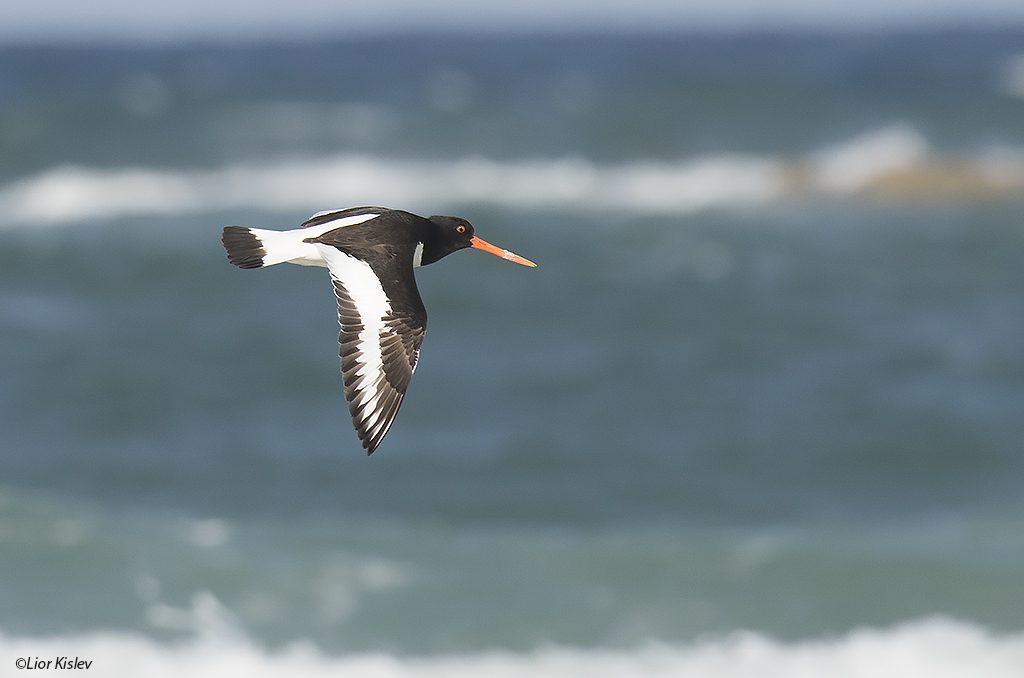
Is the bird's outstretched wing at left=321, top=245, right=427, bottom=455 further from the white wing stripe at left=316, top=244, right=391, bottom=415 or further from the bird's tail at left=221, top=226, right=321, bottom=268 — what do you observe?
the bird's tail at left=221, top=226, right=321, bottom=268

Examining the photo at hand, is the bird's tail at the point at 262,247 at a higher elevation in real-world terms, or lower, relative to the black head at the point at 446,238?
lower

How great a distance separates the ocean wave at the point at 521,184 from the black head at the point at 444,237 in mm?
14490

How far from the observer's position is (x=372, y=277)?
17.3ft

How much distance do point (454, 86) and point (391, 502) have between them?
82.0ft

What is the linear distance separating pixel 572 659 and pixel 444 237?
3.54m

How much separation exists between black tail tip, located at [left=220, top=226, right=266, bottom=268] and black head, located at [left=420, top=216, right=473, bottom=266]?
779 mm

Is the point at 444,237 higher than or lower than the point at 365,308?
higher

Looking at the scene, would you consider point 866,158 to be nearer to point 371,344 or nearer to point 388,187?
point 388,187

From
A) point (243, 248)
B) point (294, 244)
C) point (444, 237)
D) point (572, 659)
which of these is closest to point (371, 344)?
point (294, 244)

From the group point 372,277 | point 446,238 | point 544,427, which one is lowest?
point 372,277

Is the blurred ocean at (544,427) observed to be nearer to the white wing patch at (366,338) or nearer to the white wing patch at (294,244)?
the white wing patch at (294,244)

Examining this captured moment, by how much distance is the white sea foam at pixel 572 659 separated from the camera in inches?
320

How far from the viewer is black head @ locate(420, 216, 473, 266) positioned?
5836mm

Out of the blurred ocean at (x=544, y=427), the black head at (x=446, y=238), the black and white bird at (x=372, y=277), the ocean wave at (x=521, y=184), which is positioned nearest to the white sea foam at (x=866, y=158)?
the ocean wave at (x=521, y=184)
